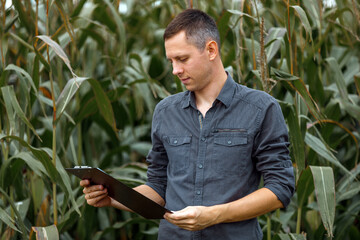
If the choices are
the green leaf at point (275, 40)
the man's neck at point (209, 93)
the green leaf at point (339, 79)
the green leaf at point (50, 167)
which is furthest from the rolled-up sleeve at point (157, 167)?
the green leaf at point (339, 79)

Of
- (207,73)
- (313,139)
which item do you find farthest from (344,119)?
(207,73)

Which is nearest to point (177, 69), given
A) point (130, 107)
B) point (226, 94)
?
point (226, 94)

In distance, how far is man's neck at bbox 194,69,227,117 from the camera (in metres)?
1.38

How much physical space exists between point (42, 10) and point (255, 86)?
2.90 feet

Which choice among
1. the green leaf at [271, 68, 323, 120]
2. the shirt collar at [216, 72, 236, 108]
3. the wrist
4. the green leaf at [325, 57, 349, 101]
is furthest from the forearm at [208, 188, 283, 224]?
the green leaf at [325, 57, 349, 101]

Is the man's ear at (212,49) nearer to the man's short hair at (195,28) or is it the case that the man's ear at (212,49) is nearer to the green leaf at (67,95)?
the man's short hair at (195,28)

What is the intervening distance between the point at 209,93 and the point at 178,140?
5.4 inches

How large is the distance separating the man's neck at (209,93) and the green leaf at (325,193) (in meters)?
0.44

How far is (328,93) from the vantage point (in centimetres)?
230

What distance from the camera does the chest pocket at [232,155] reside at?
1311 mm

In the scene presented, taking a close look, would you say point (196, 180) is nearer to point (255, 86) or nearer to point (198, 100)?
point (198, 100)

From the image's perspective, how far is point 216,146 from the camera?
4.36 ft

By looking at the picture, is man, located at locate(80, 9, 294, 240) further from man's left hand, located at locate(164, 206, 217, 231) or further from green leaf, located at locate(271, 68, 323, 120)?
green leaf, located at locate(271, 68, 323, 120)

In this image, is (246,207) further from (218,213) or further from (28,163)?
(28,163)
